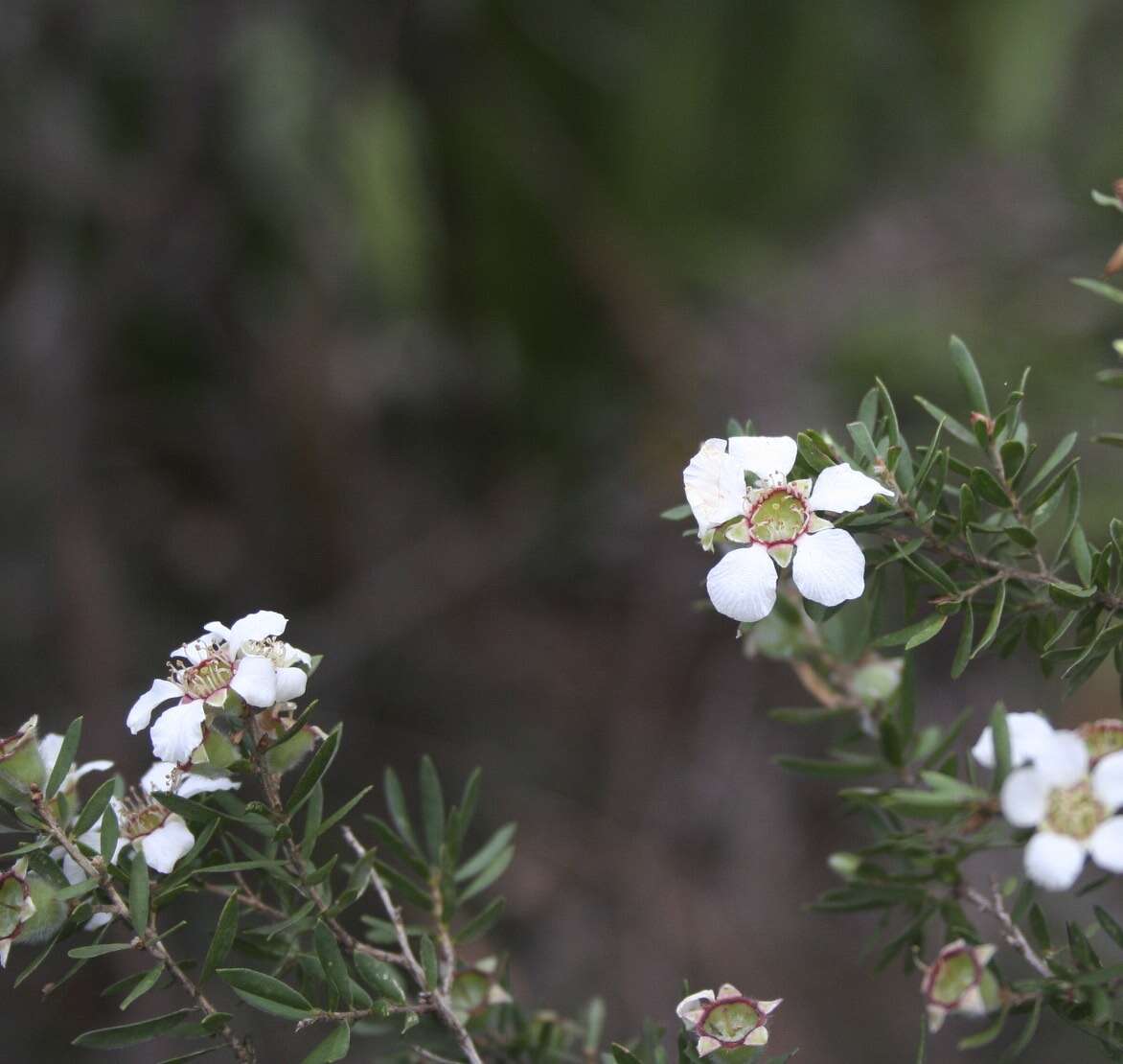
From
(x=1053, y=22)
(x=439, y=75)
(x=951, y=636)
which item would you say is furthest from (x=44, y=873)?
(x=1053, y=22)

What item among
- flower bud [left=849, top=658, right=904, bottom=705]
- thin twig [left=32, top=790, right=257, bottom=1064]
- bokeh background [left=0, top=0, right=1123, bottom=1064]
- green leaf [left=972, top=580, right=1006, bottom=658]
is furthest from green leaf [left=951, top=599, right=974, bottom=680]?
bokeh background [left=0, top=0, right=1123, bottom=1064]

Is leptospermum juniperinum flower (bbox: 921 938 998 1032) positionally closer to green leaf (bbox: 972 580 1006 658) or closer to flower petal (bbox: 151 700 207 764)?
green leaf (bbox: 972 580 1006 658)

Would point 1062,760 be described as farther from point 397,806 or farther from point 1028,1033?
point 397,806

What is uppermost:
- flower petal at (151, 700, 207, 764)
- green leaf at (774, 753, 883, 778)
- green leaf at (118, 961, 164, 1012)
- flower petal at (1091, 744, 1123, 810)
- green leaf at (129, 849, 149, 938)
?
flower petal at (151, 700, 207, 764)

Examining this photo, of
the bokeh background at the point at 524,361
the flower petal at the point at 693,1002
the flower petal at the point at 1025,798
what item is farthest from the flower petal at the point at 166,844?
the bokeh background at the point at 524,361

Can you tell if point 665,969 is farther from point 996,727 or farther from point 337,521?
point 996,727

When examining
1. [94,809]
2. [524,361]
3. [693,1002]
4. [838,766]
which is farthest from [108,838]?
[524,361]

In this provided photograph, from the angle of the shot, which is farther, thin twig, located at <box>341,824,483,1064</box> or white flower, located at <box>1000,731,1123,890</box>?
thin twig, located at <box>341,824,483,1064</box>
